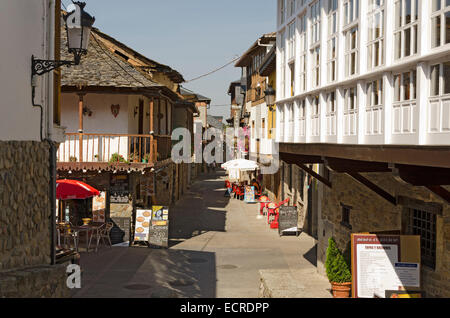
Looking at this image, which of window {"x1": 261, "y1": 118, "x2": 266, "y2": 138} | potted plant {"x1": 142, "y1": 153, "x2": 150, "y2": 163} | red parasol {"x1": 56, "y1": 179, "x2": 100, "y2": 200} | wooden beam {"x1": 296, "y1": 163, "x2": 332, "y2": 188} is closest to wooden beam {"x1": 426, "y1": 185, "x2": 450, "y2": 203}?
wooden beam {"x1": 296, "y1": 163, "x2": 332, "y2": 188}

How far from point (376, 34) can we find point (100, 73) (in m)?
13.2

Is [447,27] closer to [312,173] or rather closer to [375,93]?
[375,93]

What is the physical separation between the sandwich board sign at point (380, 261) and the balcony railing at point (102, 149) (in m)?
10.8

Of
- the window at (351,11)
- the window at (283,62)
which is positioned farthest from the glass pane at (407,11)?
the window at (283,62)

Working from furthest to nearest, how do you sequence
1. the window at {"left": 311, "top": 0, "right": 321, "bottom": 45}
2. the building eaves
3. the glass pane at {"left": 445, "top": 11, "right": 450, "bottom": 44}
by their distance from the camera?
the building eaves < the window at {"left": 311, "top": 0, "right": 321, "bottom": 45} < the glass pane at {"left": 445, "top": 11, "right": 450, "bottom": 44}

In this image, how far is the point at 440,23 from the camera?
21.3 feet

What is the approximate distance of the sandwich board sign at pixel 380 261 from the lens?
9461mm

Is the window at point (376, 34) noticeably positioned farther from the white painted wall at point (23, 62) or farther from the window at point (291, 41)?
the white painted wall at point (23, 62)

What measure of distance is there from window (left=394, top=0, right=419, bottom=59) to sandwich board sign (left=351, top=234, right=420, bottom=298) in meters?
3.49

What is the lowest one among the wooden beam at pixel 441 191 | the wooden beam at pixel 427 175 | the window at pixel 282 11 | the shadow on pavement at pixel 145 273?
the shadow on pavement at pixel 145 273

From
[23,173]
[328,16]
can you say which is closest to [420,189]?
[328,16]

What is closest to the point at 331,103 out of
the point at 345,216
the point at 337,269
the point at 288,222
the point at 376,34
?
the point at 376,34

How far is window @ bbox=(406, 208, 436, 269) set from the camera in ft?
30.3

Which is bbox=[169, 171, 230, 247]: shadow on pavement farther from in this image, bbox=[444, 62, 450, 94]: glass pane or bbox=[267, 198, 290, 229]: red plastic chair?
bbox=[444, 62, 450, 94]: glass pane
